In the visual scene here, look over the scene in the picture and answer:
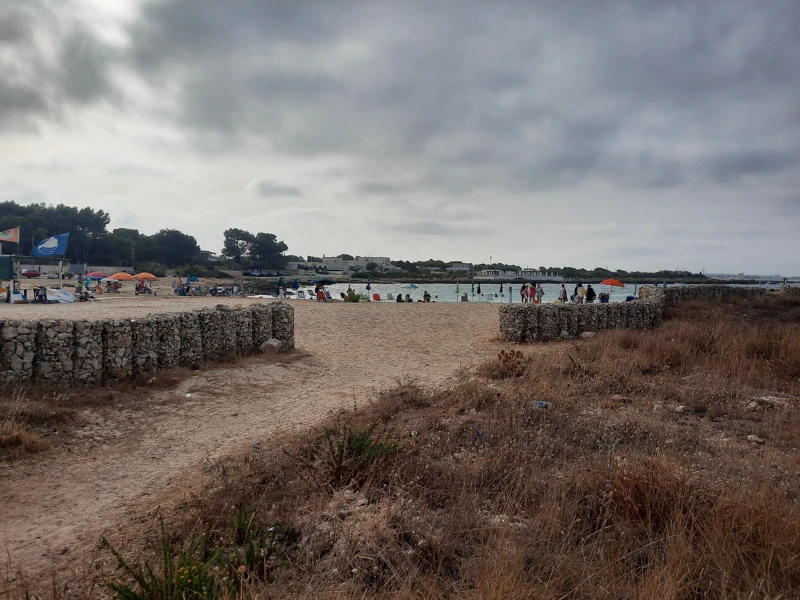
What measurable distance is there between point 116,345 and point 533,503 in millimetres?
8288

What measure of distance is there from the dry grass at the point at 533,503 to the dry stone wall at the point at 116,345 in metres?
4.58

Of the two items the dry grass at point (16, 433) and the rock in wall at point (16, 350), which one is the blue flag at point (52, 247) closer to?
the rock in wall at point (16, 350)

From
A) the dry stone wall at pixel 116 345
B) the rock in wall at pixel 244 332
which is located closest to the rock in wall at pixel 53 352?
the dry stone wall at pixel 116 345

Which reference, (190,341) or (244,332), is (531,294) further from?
(190,341)

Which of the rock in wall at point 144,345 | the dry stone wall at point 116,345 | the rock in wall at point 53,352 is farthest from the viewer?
the rock in wall at point 144,345

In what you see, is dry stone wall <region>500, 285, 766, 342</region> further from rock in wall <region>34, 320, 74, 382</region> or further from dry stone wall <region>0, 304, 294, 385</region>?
rock in wall <region>34, 320, 74, 382</region>

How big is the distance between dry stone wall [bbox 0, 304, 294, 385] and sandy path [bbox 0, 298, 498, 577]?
854mm

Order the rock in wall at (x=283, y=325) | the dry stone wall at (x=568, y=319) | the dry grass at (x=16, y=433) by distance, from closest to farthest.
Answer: the dry grass at (x=16, y=433) < the rock in wall at (x=283, y=325) < the dry stone wall at (x=568, y=319)

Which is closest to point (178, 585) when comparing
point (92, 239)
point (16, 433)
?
point (16, 433)

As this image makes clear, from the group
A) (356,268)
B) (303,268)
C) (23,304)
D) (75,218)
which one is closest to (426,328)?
(23,304)

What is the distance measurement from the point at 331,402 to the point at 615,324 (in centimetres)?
1296

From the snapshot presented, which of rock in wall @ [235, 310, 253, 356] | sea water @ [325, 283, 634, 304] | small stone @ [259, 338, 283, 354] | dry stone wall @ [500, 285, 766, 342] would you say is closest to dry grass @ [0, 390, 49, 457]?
rock in wall @ [235, 310, 253, 356]

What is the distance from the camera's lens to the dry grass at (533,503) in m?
2.85

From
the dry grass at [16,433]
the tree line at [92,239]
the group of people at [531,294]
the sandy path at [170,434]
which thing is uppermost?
the tree line at [92,239]
